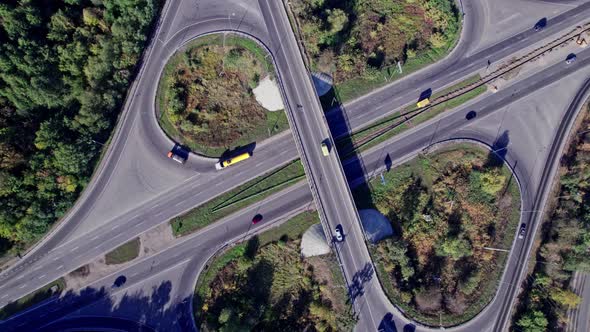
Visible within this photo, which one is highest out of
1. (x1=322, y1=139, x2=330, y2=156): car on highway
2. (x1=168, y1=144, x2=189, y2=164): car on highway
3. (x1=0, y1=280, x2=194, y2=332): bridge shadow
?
(x1=168, y1=144, x2=189, y2=164): car on highway

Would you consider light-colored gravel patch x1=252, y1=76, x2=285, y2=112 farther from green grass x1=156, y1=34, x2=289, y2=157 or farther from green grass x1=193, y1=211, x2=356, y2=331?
green grass x1=193, y1=211, x2=356, y2=331

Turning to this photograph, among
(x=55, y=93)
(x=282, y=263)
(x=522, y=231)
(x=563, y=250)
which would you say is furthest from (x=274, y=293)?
(x=563, y=250)

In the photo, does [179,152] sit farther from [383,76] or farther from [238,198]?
[383,76]

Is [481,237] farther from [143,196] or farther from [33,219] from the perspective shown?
[33,219]

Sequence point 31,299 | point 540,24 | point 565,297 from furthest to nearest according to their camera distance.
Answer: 1. point 540,24
2. point 31,299
3. point 565,297

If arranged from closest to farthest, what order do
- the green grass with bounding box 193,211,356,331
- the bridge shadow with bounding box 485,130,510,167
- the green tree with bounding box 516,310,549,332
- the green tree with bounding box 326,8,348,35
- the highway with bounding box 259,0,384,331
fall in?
the highway with bounding box 259,0,384,331
the green tree with bounding box 516,310,549,332
the green grass with bounding box 193,211,356,331
the green tree with bounding box 326,8,348,35
the bridge shadow with bounding box 485,130,510,167

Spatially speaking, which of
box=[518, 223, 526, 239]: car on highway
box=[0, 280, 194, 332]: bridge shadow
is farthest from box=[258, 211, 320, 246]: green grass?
box=[518, 223, 526, 239]: car on highway

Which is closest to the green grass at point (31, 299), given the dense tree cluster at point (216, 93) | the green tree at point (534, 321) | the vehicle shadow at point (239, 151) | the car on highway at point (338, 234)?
the dense tree cluster at point (216, 93)
